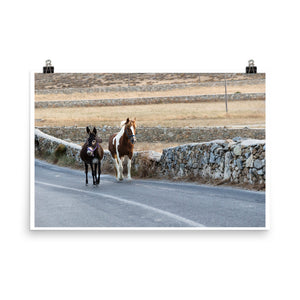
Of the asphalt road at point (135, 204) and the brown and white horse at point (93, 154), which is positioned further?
the brown and white horse at point (93, 154)

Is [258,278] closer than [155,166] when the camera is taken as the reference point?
Yes

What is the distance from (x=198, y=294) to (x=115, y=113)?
9.37 ft

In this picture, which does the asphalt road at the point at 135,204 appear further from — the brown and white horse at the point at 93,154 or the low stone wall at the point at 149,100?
the low stone wall at the point at 149,100

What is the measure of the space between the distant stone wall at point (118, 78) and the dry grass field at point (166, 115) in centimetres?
34

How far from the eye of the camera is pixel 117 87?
12883mm

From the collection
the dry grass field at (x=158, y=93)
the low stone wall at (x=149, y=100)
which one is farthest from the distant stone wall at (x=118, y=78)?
the low stone wall at (x=149, y=100)

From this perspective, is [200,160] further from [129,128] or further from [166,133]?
[129,128]

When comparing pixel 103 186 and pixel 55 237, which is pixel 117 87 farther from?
pixel 55 237

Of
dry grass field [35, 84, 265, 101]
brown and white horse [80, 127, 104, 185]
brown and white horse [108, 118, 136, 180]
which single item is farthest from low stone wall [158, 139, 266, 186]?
brown and white horse [80, 127, 104, 185]

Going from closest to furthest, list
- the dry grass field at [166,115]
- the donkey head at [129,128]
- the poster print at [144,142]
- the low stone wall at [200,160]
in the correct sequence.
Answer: the poster print at [144,142] → the low stone wall at [200,160] → the dry grass field at [166,115] → the donkey head at [129,128]

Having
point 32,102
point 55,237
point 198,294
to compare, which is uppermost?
point 32,102

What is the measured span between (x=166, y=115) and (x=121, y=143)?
77 cm

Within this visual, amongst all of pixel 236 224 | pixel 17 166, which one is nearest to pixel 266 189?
pixel 236 224

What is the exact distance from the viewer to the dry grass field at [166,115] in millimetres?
12656
